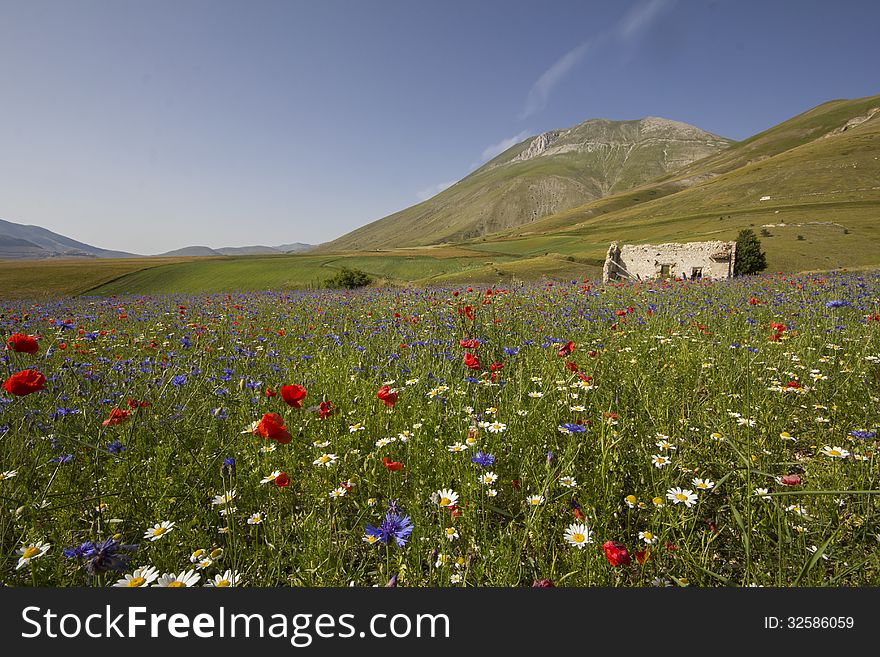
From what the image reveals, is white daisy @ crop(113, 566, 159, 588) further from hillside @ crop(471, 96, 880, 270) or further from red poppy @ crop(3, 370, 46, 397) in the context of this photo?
hillside @ crop(471, 96, 880, 270)

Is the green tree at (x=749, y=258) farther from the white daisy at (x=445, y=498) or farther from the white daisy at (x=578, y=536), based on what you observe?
the white daisy at (x=445, y=498)

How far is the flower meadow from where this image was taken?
1789mm

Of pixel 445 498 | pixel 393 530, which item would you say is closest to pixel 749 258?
pixel 445 498

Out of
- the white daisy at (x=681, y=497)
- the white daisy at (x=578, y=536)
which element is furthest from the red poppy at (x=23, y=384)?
the white daisy at (x=681, y=497)

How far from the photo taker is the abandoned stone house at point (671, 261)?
25.8 metres

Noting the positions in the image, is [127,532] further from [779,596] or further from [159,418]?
[779,596]

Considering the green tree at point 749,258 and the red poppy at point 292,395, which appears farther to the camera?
the green tree at point 749,258

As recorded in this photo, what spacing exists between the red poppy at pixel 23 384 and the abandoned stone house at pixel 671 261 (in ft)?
86.6

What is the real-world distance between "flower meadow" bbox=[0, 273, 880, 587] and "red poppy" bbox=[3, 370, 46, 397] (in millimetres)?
17

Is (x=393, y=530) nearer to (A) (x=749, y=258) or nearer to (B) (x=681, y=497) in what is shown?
(B) (x=681, y=497)

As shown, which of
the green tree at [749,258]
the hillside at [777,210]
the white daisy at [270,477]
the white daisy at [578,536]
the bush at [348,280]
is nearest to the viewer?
the white daisy at [578,536]

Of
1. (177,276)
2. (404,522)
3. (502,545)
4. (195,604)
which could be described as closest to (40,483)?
(195,604)

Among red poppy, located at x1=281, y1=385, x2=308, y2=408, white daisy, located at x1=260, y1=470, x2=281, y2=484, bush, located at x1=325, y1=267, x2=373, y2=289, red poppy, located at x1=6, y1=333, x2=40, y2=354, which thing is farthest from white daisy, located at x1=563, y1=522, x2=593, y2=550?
bush, located at x1=325, y1=267, x2=373, y2=289

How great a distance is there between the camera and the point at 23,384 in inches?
69.3
